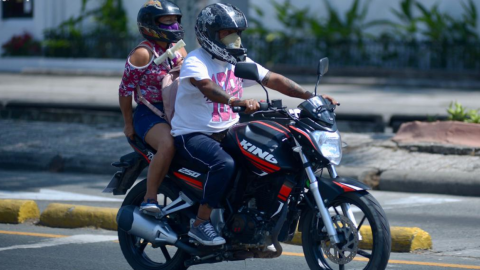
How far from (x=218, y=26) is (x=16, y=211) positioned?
3.37 meters

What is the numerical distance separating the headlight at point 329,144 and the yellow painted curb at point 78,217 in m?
2.93

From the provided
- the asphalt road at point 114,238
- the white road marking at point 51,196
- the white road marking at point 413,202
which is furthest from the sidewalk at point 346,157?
the white road marking at point 51,196

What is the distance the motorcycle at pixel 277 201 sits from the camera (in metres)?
5.02

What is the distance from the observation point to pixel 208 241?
212 inches

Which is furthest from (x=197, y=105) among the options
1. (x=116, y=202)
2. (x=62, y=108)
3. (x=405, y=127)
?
(x=62, y=108)

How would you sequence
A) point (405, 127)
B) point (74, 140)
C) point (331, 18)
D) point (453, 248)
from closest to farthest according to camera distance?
1. point (453, 248)
2. point (405, 127)
3. point (74, 140)
4. point (331, 18)

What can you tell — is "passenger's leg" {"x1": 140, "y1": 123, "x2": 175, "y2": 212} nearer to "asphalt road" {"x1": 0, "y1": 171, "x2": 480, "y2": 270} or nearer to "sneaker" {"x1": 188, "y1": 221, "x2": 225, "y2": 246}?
"sneaker" {"x1": 188, "y1": 221, "x2": 225, "y2": 246}

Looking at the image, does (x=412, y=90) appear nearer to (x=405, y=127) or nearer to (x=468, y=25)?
(x=468, y=25)

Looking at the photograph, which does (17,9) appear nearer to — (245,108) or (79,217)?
(79,217)

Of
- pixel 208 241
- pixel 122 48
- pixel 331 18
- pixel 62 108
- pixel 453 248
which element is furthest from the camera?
pixel 122 48

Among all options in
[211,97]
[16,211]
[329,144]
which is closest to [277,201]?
[329,144]

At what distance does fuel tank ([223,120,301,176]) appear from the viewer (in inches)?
202

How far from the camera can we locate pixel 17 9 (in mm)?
30375

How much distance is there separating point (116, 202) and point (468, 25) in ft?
57.3
